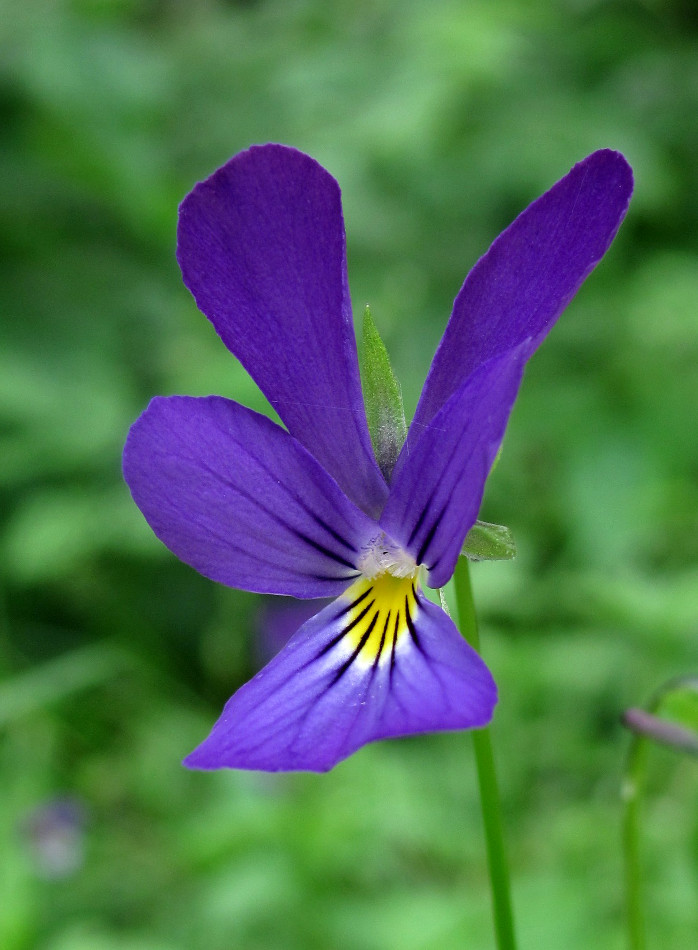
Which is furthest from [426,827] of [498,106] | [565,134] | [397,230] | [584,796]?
[498,106]

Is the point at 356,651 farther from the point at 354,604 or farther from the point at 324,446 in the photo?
the point at 324,446

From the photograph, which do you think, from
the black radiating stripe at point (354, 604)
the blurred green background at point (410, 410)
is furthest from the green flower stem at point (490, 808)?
the blurred green background at point (410, 410)

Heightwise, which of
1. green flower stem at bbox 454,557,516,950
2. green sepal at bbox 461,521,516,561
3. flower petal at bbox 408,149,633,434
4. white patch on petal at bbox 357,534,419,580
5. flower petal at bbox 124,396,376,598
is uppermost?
flower petal at bbox 408,149,633,434

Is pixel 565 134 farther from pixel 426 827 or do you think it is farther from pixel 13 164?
pixel 426 827

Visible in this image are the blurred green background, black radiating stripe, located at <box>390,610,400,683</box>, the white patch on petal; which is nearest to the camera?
black radiating stripe, located at <box>390,610,400,683</box>

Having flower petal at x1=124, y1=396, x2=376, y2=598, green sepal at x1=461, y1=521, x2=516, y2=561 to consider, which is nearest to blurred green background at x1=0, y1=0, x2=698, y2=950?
flower petal at x1=124, y1=396, x2=376, y2=598

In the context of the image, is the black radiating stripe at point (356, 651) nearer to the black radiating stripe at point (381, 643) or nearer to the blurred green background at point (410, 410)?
the black radiating stripe at point (381, 643)

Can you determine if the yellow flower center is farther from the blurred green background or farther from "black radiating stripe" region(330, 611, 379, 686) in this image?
the blurred green background
